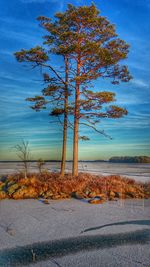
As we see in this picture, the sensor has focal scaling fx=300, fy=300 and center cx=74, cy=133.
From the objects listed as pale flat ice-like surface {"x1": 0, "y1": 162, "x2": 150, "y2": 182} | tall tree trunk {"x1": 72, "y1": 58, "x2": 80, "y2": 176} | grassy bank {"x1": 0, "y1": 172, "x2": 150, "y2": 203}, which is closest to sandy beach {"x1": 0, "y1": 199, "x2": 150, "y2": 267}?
grassy bank {"x1": 0, "y1": 172, "x2": 150, "y2": 203}

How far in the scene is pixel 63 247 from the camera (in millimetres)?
5605

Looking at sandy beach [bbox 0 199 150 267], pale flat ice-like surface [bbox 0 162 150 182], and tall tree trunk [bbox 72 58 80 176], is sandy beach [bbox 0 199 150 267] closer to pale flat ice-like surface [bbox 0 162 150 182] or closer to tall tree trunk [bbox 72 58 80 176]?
tall tree trunk [bbox 72 58 80 176]

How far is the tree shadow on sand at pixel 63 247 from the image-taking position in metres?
5.05

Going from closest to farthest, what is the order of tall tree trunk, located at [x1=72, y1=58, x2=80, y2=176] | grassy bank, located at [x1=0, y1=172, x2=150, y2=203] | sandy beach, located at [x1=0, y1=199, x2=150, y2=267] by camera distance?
sandy beach, located at [x1=0, y1=199, x2=150, y2=267], grassy bank, located at [x1=0, y1=172, x2=150, y2=203], tall tree trunk, located at [x1=72, y1=58, x2=80, y2=176]

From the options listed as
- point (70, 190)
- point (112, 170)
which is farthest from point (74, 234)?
point (112, 170)

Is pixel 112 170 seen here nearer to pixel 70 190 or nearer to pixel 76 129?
pixel 76 129

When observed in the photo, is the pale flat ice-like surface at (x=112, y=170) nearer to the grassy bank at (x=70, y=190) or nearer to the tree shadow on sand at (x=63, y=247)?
the grassy bank at (x=70, y=190)

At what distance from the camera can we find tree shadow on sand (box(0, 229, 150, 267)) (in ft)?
16.6

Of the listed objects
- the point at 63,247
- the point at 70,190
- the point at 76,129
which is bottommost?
the point at 63,247

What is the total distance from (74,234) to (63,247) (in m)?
0.91

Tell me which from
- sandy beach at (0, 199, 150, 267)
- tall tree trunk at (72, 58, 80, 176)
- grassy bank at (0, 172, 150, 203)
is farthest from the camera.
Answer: tall tree trunk at (72, 58, 80, 176)

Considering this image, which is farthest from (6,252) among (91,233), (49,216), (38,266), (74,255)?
(49,216)

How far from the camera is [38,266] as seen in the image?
4.75m

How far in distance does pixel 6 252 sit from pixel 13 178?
9028 mm
